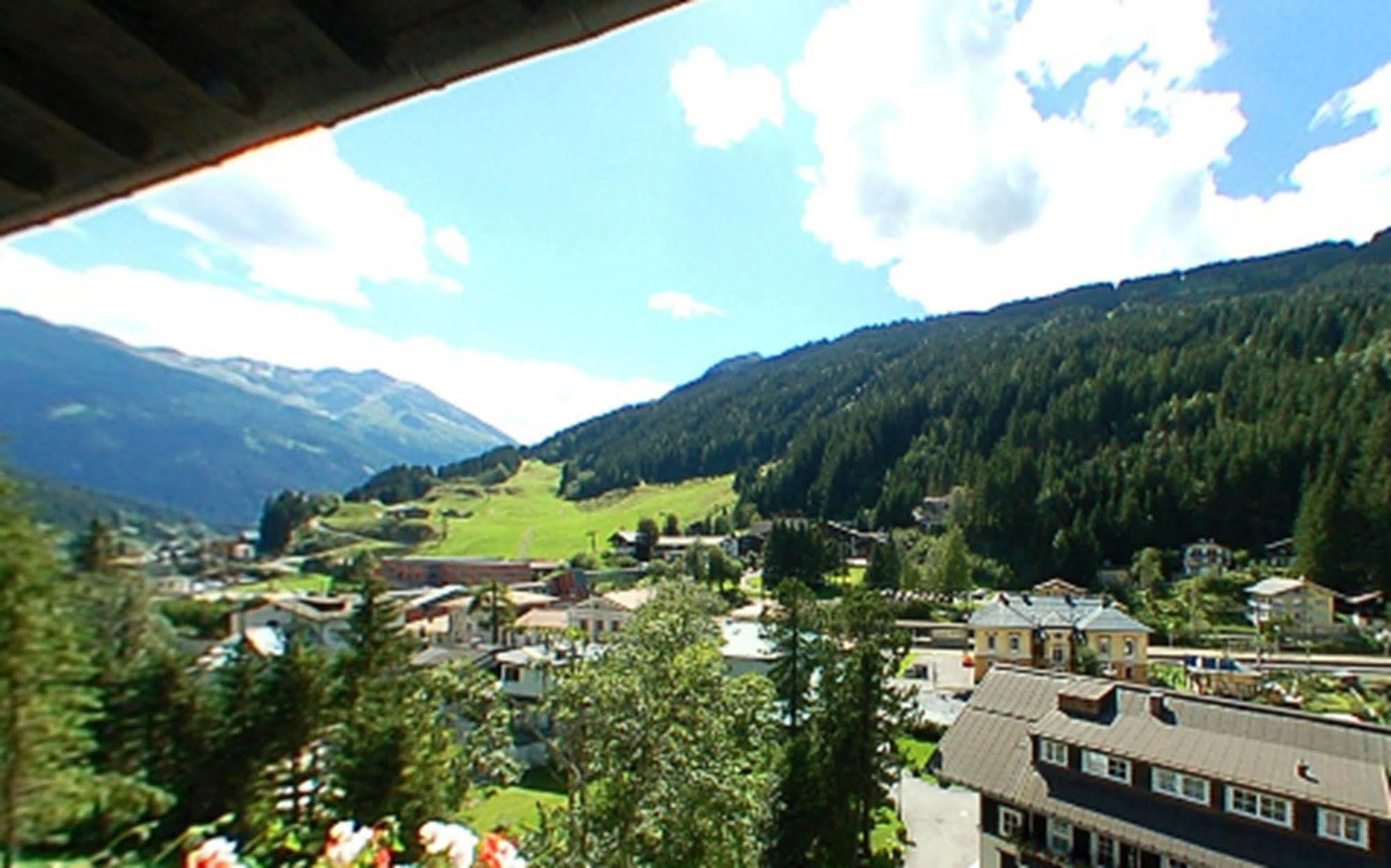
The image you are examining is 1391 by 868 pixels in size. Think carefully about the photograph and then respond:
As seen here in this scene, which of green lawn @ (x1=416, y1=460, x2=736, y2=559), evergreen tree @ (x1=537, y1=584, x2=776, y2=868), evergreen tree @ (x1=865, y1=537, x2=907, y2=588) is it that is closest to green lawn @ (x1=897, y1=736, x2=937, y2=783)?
evergreen tree @ (x1=537, y1=584, x2=776, y2=868)

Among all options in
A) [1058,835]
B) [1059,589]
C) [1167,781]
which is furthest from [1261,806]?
[1059,589]

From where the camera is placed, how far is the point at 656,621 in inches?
566

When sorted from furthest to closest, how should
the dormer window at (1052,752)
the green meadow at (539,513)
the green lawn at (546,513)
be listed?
1. the green lawn at (546,513)
2. the green meadow at (539,513)
3. the dormer window at (1052,752)

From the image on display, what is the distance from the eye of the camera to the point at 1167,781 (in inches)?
563

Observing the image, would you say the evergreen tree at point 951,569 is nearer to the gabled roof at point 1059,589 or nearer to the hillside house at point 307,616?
the gabled roof at point 1059,589

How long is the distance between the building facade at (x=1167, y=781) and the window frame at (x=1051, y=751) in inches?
1.1

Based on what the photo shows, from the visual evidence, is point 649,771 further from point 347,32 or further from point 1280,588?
point 1280,588

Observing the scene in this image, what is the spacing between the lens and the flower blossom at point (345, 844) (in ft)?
7.59

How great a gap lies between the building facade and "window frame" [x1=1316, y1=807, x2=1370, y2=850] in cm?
2

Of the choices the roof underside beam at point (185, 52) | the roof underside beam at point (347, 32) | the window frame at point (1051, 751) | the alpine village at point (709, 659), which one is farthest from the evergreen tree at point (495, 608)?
the roof underside beam at point (347, 32)

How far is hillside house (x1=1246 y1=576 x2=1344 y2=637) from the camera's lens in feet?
140

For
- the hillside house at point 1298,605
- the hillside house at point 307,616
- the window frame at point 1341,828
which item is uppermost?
the hillside house at point 307,616

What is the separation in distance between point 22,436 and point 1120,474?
250 ft

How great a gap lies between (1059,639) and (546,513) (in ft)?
271
